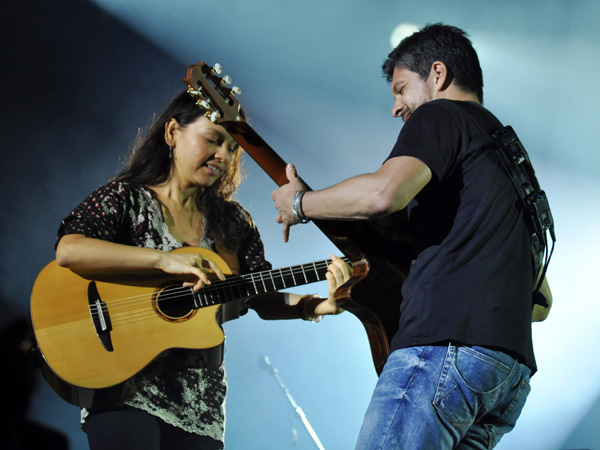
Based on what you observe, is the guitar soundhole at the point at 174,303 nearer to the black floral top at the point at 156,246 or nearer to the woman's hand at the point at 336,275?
the black floral top at the point at 156,246

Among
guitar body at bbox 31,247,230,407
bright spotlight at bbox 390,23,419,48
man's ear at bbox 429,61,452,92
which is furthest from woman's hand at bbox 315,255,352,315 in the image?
bright spotlight at bbox 390,23,419,48

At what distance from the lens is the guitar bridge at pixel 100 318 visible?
188 cm

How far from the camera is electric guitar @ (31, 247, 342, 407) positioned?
183cm

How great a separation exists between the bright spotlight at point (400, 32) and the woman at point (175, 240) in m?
1.60

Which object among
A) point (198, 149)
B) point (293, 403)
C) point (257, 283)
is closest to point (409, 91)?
point (257, 283)

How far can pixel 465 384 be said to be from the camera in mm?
1214

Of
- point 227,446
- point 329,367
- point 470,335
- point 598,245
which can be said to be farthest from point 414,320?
point 598,245

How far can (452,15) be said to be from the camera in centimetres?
395

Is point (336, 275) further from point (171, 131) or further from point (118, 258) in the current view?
point (171, 131)

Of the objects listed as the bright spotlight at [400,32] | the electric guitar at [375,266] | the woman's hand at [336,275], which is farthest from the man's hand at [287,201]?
the bright spotlight at [400,32]

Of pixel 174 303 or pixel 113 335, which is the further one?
pixel 174 303

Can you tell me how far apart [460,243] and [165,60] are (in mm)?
2147

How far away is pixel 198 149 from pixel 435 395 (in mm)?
1711

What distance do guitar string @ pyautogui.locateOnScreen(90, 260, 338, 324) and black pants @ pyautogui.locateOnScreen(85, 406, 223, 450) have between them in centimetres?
34
